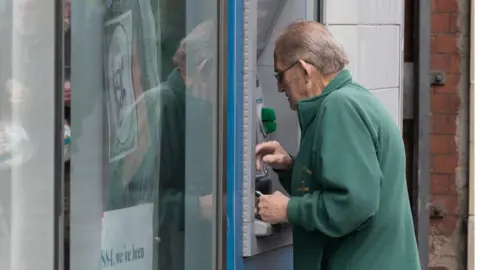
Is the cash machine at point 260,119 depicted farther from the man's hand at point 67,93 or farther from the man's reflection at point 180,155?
the man's hand at point 67,93

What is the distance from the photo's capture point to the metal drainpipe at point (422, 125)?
17.8ft

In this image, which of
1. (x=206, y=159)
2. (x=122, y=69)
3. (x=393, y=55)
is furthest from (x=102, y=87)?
(x=393, y=55)

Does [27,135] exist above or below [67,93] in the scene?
below

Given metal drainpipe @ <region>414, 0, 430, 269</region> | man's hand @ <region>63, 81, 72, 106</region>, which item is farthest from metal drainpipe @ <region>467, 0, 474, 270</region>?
man's hand @ <region>63, 81, 72, 106</region>

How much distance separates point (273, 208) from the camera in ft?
10.3

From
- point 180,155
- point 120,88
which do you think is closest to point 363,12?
point 180,155

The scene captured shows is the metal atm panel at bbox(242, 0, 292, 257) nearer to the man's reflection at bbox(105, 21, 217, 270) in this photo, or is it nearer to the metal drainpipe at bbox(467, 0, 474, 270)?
the man's reflection at bbox(105, 21, 217, 270)

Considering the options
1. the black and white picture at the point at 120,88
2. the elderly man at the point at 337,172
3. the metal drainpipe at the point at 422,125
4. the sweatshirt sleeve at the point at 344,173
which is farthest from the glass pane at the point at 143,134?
the metal drainpipe at the point at 422,125

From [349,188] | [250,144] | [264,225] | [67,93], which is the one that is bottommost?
[264,225]

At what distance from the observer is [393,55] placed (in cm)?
478

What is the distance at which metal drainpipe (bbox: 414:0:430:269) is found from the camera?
214 inches

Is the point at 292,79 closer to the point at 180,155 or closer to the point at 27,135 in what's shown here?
the point at 180,155

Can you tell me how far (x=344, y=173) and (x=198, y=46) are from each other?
656mm

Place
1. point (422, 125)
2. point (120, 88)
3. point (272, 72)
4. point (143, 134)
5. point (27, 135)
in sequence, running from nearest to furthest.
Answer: point (27, 135) → point (120, 88) → point (143, 134) → point (272, 72) → point (422, 125)
